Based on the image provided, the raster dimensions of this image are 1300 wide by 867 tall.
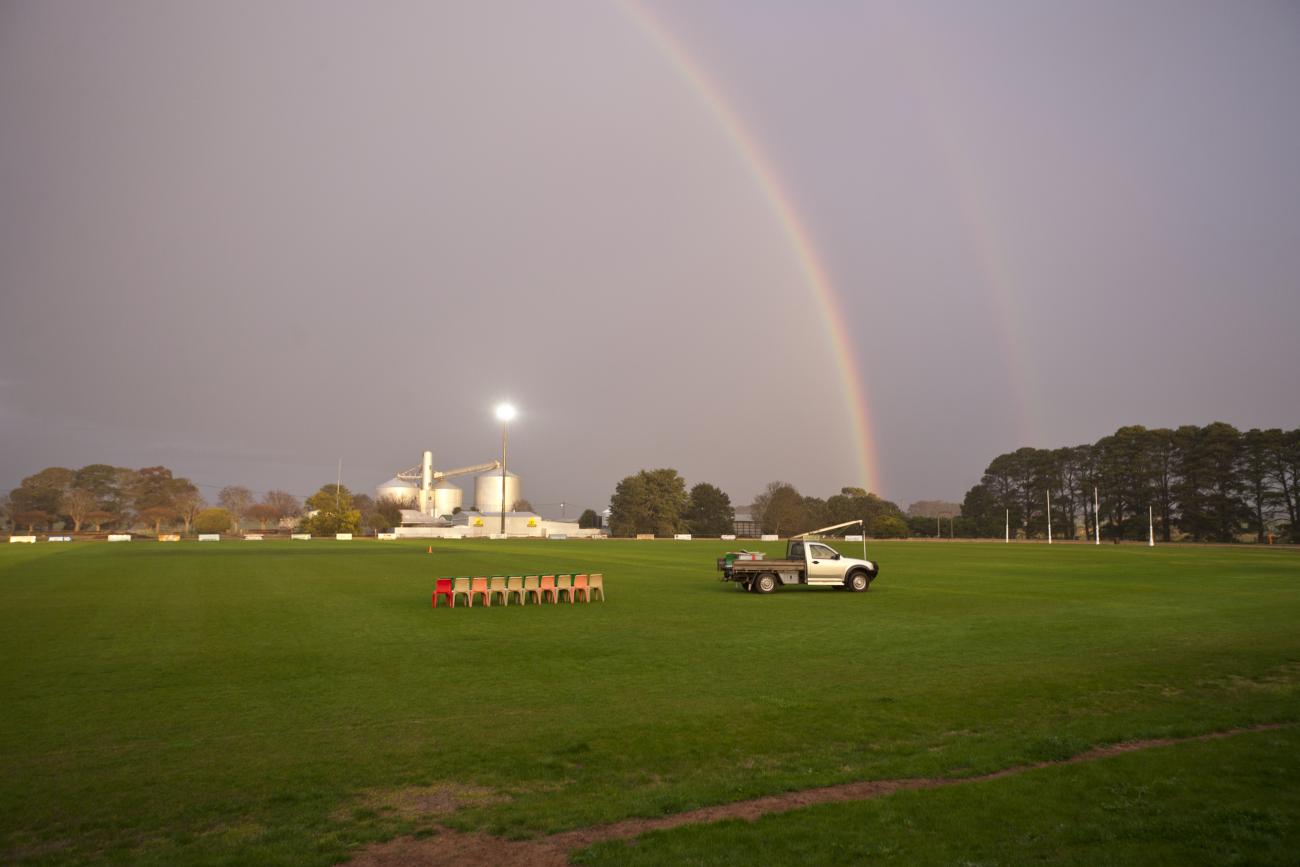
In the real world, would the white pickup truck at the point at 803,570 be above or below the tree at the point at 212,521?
above

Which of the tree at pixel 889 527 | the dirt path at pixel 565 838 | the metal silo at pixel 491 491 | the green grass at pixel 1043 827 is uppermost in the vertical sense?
the metal silo at pixel 491 491

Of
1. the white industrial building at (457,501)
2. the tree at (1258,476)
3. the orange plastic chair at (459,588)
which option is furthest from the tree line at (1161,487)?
the orange plastic chair at (459,588)

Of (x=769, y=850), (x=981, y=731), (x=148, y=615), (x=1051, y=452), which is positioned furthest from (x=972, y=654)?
(x=1051, y=452)

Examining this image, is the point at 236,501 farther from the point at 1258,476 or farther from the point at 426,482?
the point at 1258,476

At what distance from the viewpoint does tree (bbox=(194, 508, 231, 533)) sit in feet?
472

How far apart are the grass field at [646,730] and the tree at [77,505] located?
536ft

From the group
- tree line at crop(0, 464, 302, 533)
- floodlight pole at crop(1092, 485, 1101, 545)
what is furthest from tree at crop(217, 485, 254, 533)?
floodlight pole at crop(1092, 485, 1101, 545)

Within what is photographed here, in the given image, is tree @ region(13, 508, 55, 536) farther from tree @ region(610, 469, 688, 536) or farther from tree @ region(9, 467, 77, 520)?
tree @ region(610, 469, 688, 536)

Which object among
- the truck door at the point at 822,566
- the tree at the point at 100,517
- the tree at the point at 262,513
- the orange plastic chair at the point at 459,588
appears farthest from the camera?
the tree at the point at 262,513

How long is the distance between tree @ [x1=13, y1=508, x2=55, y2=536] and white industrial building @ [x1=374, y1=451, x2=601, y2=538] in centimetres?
6166

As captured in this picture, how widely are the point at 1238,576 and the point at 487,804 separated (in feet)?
141

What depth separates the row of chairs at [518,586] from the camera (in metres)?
26.0

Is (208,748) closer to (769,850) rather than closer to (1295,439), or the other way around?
(769,850)

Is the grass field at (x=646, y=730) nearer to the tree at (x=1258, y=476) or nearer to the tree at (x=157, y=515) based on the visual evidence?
the tree at (x=1258, y=476)
